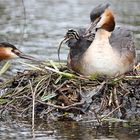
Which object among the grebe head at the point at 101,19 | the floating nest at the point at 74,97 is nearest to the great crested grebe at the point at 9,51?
the floating nest at the point at 74,97

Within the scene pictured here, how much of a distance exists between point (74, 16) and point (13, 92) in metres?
8.80

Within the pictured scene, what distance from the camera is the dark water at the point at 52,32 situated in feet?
32.2

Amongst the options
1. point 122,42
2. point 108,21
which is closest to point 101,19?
point 108,21

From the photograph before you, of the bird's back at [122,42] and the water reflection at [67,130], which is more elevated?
the bird's back at [122,42]

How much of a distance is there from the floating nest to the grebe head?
29.8 inches

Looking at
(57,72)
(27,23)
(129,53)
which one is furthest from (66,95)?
(27,23)

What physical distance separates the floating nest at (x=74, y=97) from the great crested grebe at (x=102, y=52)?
14 cm

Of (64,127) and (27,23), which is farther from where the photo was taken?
(27,23)

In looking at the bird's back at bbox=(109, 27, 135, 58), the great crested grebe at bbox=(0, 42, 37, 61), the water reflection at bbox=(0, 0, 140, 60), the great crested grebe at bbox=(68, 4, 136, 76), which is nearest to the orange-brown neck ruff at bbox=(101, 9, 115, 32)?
the great crested grebe at bbox=(68, 4, 136, 76)

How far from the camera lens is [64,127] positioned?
10.3 metres

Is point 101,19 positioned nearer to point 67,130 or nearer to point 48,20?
point 67,130

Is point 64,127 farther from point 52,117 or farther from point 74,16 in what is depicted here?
point 74,16

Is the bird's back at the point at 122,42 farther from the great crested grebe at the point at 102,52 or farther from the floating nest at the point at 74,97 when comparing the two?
the floating nest at the point at 74,97

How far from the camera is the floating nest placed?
10820 mm
